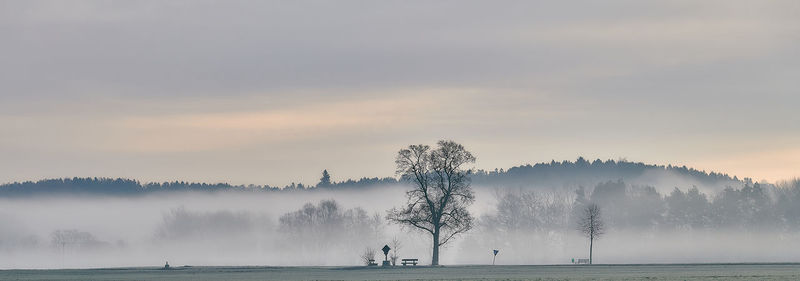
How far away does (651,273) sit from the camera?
84.9 metres

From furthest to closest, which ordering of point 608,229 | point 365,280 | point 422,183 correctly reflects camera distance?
point 608,229 → point 422,183 → point 365,280

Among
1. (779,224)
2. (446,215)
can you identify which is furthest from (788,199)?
(446,215)

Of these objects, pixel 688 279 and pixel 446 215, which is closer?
pixel 688 279

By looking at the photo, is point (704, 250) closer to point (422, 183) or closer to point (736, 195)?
point (736, 195)

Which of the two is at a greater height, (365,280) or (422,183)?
(422,183)

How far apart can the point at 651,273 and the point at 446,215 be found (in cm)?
4278

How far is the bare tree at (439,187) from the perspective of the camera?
406 ft

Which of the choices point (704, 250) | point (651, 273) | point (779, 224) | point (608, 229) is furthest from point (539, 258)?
point (651, 273)

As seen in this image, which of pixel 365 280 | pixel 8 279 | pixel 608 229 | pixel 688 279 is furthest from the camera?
pixel 608 229

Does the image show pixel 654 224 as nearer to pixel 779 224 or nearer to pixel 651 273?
pixel 779 224

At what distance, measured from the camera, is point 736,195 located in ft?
649

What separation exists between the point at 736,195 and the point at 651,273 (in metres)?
119

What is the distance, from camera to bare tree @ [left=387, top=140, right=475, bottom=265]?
124 meters

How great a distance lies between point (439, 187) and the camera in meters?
126
